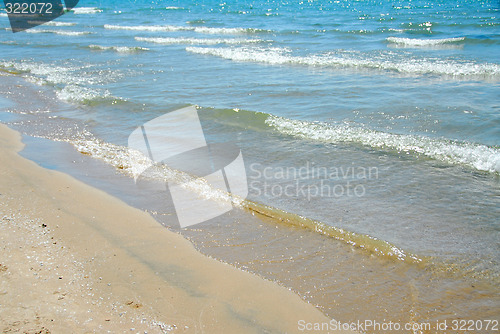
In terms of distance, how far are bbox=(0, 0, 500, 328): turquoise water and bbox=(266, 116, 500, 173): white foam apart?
1.1 inches

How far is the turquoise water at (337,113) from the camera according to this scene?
4750 millimetres

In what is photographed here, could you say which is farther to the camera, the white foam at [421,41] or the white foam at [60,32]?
the white foam at [60,32]

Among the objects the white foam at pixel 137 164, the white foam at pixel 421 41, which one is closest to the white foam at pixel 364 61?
the white foam at pixel 421 41

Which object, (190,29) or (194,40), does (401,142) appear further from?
(190,29)

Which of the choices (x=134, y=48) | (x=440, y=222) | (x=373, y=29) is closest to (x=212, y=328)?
(x=440, y=222)

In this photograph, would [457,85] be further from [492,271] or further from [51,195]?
[51,195]

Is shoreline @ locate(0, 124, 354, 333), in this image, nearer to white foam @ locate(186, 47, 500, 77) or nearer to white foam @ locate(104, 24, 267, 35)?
white foam @ locate(186, 47, 500, 77)

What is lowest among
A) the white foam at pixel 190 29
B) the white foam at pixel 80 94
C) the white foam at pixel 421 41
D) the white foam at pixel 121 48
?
the white foam at pixel 80 94

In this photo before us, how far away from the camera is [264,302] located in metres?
3.28

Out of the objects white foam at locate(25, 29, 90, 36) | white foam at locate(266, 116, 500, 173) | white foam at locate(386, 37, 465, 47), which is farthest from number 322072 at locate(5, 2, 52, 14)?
white foam at locate(266, 116, 500, 173)

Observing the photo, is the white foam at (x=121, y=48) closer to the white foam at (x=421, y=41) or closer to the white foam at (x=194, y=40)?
the white foam at (x=194, y=40)

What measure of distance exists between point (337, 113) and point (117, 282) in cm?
621

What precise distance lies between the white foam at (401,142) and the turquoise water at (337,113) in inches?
1.1

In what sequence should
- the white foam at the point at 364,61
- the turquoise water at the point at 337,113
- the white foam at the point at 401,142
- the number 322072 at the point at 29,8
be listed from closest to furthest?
1. the turquoise water at the point at 337,113
2. the white foam at the point at 401,142
3. the white foam at the point at 364,61
4. the number 322072 at the point at 29,8
